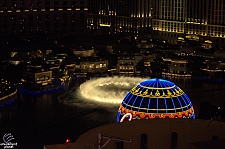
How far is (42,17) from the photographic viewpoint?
201 ft

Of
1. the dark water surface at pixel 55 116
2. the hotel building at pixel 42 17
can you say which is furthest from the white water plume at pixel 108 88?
the hotel building at pixel 42 17

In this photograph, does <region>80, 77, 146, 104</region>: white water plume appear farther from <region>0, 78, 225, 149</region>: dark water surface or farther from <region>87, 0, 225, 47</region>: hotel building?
<region>87, 0, 225, 47</region>: hotel building

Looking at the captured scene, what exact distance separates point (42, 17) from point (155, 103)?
1565 inches

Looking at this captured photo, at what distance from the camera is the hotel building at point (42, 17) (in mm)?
59375

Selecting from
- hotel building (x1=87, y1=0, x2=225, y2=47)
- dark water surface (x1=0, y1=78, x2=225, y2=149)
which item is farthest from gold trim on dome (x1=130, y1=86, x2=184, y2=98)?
hotel building (x1=87, y1=0, x2=225, y2=47)

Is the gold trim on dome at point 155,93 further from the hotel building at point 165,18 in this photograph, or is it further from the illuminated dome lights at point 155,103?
the hotel building at point 165,18

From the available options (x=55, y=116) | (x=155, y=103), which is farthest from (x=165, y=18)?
(x=155, y=103)

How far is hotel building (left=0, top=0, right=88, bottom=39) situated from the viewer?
59375 mm

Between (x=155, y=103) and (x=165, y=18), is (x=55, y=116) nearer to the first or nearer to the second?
(x=155, y=103)

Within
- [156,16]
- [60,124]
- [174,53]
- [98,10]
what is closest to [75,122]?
[60,124]

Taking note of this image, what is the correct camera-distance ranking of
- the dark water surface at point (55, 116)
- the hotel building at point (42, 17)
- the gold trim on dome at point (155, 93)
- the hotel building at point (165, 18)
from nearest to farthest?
the gold trim on dome at point (155, 93), the dark water surface at point (55, 116), the hotel building at point (165, 18), the hotel building at point (42, 17)

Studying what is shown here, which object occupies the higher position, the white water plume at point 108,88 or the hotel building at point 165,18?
the hotel building at point 165,18

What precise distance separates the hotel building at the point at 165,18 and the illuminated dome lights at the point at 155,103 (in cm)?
3295

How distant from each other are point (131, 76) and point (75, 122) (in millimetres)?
15315
